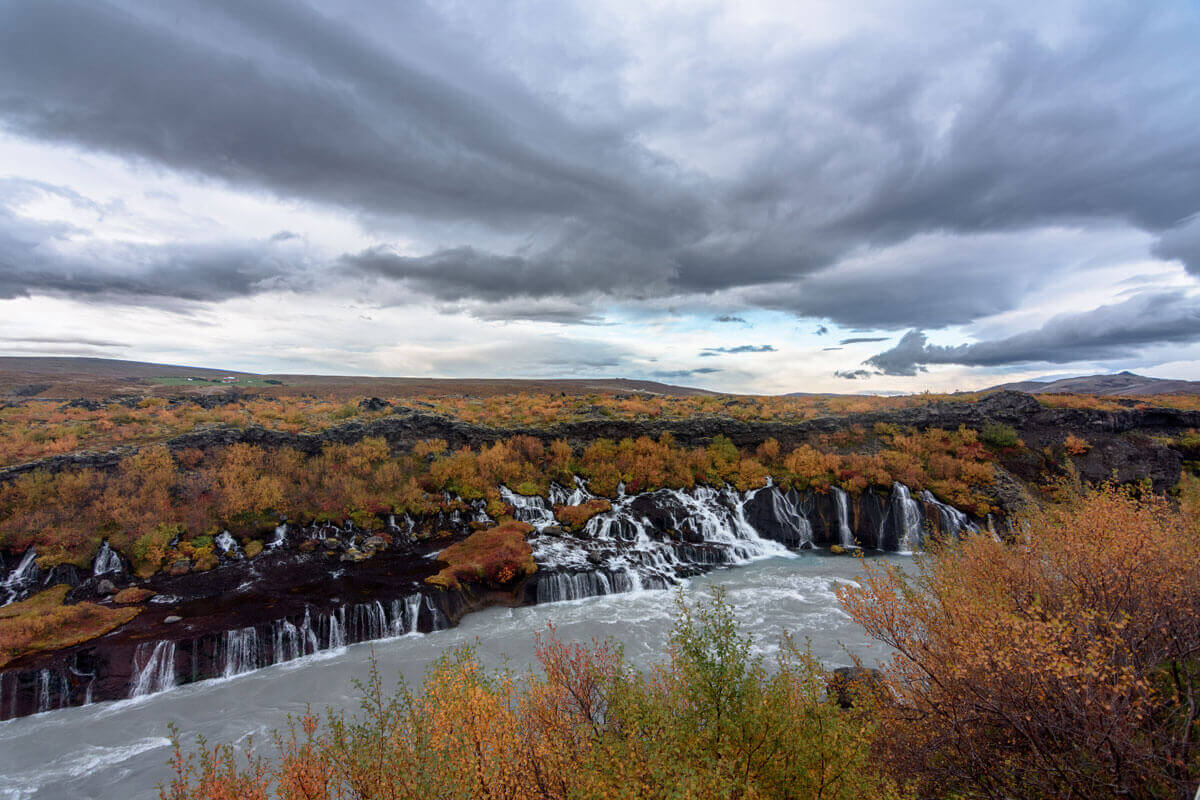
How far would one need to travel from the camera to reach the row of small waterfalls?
1694 cm

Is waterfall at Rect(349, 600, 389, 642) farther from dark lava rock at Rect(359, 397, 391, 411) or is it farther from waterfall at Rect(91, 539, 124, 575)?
dark lava rock at Rect(359, 397, 391, 411)

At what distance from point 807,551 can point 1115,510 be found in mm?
21232

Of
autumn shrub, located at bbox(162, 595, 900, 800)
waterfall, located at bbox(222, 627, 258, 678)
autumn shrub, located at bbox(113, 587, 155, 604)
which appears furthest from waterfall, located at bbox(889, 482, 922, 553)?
autumn shrub, located at bbox(113, 587, 155, 604)

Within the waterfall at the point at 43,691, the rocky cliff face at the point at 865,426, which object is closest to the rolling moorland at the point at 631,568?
the waterfall at the point at 43,691

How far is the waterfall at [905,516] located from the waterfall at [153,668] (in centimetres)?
3947

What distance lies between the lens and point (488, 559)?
84.1ft

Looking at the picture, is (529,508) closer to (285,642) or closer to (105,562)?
(285,642)

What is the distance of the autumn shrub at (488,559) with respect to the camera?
79.6 feet

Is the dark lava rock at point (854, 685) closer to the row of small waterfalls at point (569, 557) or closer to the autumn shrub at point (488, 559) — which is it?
the row of small waterfalls at point (569, 557)

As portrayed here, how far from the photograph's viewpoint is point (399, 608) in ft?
70.6

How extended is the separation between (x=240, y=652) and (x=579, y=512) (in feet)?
A: 63.6

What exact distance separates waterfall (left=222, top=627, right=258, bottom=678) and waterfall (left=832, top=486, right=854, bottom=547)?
112 ft

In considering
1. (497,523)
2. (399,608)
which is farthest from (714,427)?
(399,608)

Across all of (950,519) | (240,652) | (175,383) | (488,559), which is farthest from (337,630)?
(175,383)
